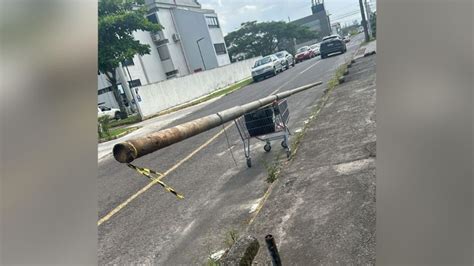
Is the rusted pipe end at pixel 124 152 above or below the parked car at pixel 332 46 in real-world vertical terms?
above

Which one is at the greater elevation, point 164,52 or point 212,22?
point 212,22

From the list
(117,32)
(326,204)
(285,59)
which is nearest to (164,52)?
(285,59)

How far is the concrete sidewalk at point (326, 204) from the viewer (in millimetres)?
3348

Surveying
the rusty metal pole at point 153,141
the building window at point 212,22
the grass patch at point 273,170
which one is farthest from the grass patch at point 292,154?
the building window at point 212,22

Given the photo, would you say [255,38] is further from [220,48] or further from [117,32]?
[117,32]

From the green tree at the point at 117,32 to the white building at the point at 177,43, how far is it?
14878 millimetres

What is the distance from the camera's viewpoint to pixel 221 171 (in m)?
6.97

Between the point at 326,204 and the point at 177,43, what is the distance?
43.6 metres

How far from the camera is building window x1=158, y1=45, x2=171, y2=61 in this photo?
142 feet

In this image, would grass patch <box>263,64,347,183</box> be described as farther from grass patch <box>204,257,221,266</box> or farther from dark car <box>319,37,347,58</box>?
dark car <box>319,37,347,58</box>

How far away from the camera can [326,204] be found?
4.18 meters

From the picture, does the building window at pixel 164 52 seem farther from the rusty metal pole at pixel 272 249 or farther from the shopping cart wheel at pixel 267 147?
the rusty metal pole at pixel 272 249
